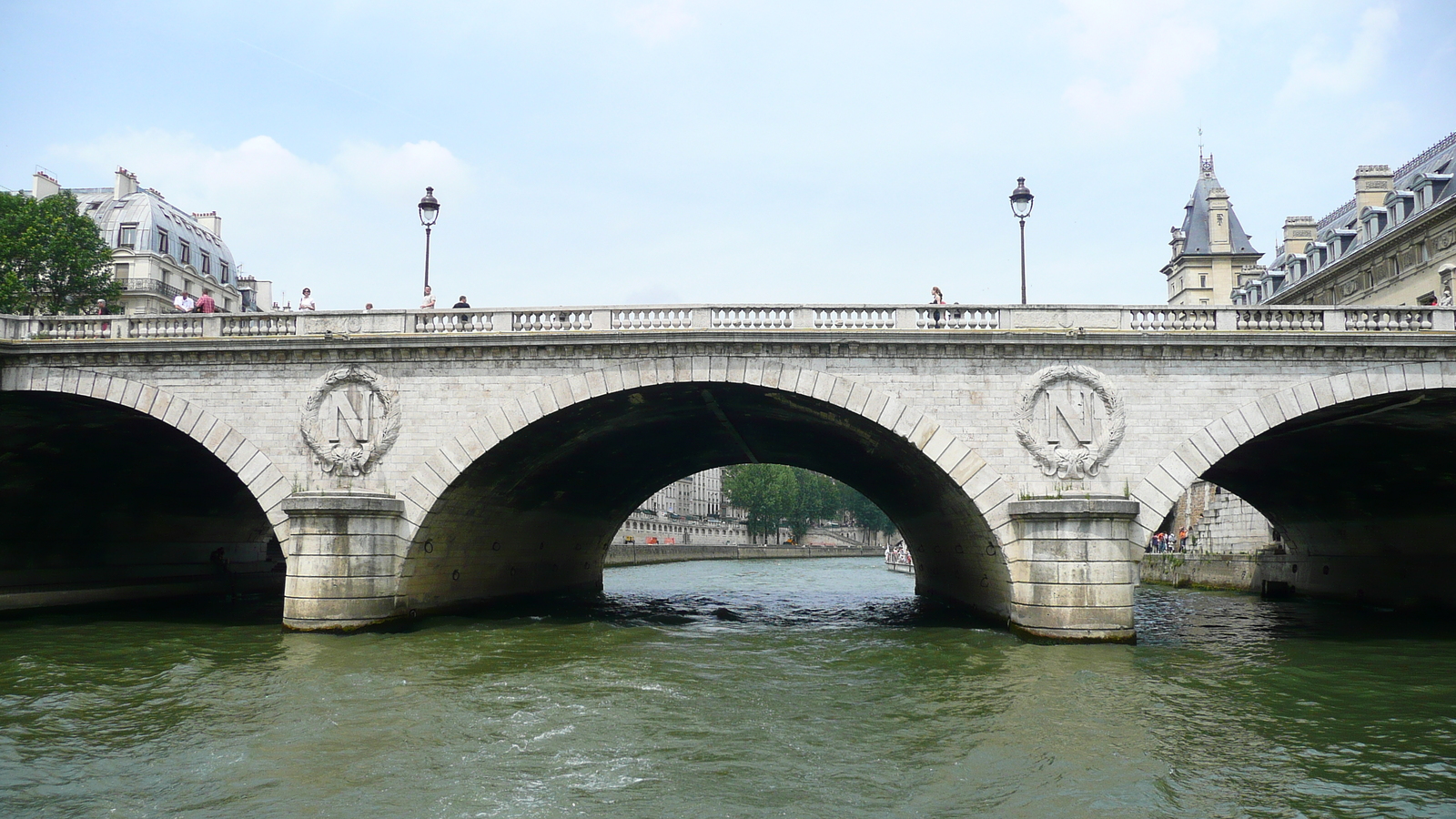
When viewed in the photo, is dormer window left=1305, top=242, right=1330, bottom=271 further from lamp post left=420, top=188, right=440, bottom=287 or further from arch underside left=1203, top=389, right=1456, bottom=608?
lamp post left=420, top=188, right=440, bottom=287

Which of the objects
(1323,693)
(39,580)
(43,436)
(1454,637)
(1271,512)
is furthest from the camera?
(1271,512)

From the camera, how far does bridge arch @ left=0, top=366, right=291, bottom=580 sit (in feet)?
74.9

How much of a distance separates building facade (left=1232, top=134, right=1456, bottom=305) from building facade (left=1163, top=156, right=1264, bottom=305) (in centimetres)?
1357

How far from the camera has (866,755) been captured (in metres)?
12.0

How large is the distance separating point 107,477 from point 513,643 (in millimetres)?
17143

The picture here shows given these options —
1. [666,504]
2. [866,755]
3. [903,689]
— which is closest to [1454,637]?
[903,689]

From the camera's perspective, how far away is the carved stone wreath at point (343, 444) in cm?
2252

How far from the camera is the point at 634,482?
3762 cm

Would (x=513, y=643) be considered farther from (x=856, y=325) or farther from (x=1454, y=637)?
(x=1454, y=637)

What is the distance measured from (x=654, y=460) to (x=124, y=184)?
1867 inches

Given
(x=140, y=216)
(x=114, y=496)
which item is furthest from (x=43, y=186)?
(x=114, y=496)

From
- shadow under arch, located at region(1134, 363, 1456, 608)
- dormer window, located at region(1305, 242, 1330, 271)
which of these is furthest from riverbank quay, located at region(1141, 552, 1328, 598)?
dormer window, located at region(1305, 242, 1330, 271)

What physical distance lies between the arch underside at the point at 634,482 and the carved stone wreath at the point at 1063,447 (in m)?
1.92

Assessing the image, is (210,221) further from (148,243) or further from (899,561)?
(899,561)
